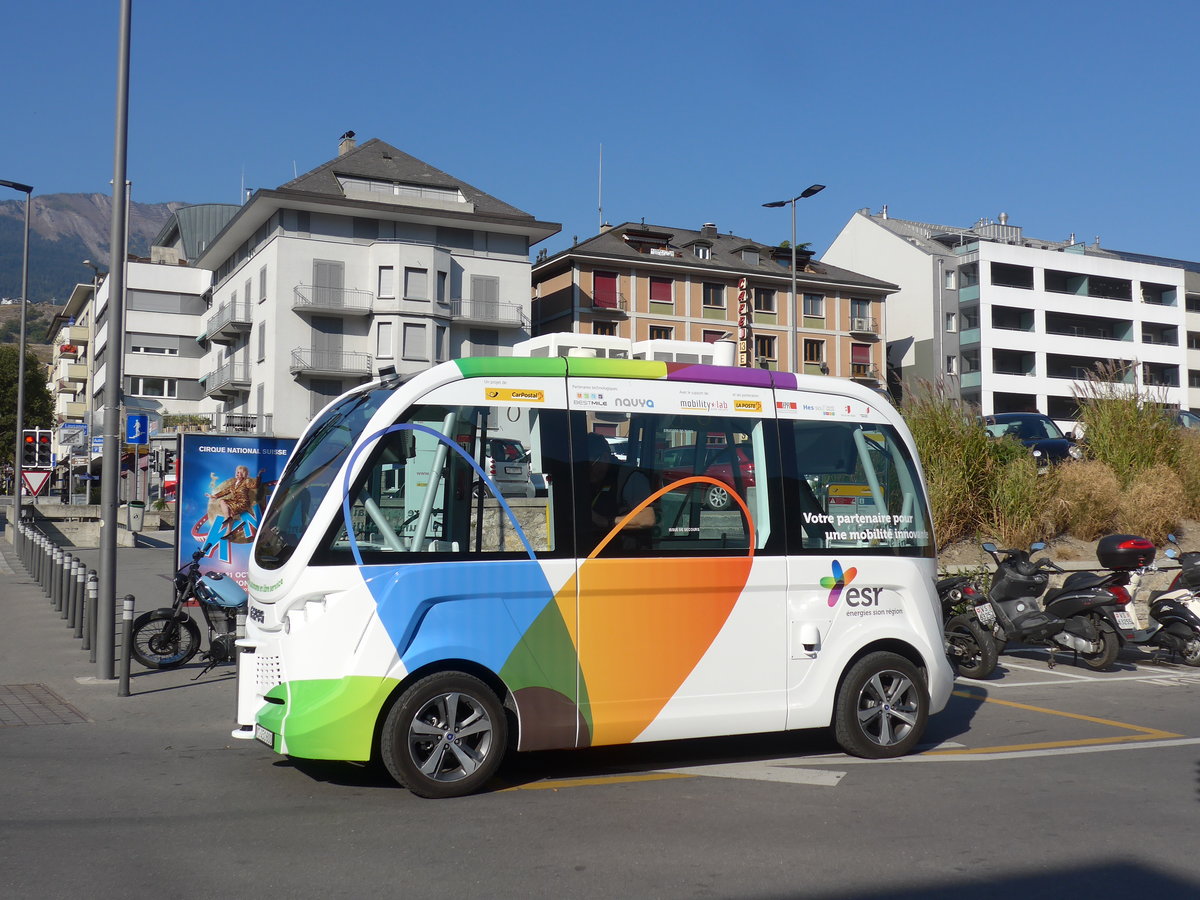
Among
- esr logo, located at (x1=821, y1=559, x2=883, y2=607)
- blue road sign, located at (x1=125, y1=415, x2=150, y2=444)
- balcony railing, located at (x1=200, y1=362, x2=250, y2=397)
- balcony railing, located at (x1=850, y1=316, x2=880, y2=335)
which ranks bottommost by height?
esr logo, located at (x1=821, y1=559, x2=883, y2=607)

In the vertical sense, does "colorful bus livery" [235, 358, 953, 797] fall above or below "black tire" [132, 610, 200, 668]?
above

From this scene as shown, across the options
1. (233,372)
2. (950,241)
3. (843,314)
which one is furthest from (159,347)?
(950,241)

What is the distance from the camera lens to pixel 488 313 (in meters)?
56.5

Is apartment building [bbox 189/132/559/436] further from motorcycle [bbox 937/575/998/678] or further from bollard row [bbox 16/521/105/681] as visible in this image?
motorcycle [bbox 937/575/998/678]

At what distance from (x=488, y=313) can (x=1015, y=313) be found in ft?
106

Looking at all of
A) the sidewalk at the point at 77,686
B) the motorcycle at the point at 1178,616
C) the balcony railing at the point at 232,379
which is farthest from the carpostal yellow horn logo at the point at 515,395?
the balcony railing at the point at 232,379

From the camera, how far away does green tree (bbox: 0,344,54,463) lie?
73750 mm

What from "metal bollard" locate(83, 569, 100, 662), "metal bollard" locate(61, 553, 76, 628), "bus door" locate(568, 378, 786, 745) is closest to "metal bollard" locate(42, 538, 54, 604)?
"metal bollard" locate(61, 553, 76, 628)

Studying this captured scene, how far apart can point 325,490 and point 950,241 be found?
71.0 m

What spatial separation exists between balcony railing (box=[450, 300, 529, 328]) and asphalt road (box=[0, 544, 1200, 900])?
4712 centimetres

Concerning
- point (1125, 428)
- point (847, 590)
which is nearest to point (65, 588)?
point (847, 590)

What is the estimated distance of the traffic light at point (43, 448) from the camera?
106ft

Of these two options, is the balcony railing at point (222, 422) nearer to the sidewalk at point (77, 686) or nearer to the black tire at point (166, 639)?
the sidewalk at point (77, 686)

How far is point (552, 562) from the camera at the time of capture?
22.1 ft
